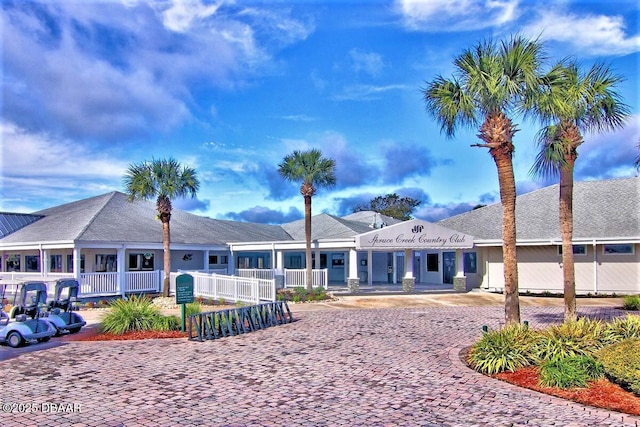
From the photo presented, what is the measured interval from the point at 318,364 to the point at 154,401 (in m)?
3.41

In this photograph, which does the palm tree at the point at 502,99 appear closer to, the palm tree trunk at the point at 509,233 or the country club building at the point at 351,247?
the palm tree trunk at the point at 509,233

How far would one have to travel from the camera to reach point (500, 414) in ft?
22.7

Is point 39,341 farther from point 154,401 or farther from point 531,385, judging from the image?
point 531,385

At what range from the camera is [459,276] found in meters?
26.1

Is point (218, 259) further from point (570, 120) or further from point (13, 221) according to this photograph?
point (570, 120)

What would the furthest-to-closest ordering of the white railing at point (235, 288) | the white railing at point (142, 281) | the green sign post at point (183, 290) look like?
1. the white railing at point (142, 281)
2. the white railing at point (235, 288)
3. the green sign post at point (183, 290)

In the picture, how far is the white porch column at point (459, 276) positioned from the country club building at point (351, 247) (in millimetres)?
51

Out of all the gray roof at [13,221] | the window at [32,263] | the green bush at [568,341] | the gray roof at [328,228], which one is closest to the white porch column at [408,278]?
the gray roof at [328,228]

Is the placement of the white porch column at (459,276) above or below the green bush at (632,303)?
above

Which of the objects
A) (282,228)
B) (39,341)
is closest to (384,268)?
(282,228)

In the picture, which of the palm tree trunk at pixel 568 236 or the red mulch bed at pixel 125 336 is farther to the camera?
the palm tree trunk at pixel 568 236

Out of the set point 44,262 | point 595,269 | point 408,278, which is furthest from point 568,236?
point 44,262

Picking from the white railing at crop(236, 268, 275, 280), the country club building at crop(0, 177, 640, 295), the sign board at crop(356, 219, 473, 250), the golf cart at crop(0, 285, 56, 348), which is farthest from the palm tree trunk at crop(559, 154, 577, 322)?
the white railing at crop(236, 268, 275, 280)

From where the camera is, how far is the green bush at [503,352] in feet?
30.5
